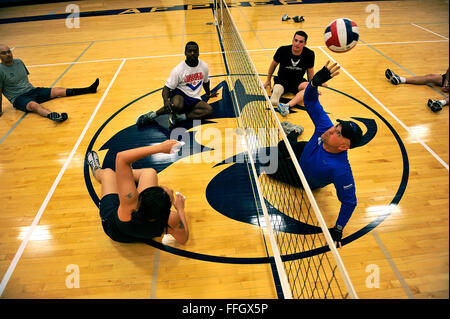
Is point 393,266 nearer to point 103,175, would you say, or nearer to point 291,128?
point 291,128

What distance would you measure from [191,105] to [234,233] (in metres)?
2.95

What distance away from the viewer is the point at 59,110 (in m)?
5.69

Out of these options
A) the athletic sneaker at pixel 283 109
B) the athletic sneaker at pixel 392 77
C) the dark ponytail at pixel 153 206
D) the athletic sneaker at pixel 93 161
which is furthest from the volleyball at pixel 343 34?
the athletic sneaker at pixel 93 161

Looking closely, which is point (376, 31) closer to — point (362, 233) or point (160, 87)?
point (160, 87)

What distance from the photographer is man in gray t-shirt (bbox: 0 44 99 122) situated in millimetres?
5258

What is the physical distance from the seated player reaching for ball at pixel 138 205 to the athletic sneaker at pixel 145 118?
1.68 m

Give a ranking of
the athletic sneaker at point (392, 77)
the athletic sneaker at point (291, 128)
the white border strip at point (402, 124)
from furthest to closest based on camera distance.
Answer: the athletic sneaker at point (392, 77) < the athletic sneaker at point (291, 128) < the white border strip at point (402, 124)

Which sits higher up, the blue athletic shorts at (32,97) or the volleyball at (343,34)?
the volleyball at (343,34)

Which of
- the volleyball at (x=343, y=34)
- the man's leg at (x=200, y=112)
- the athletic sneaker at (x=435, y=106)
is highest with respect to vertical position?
the volleyball at (x=343, y=34)

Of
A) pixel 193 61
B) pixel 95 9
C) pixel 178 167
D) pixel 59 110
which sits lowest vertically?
pixel 178 167

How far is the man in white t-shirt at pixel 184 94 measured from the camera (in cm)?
489

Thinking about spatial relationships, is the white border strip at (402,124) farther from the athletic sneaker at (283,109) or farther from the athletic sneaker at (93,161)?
the athletic sneaker at (93,161)

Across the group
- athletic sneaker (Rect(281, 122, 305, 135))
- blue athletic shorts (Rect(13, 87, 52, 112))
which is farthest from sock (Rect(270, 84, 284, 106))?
blue athletic shorts (Rect(13, 87, 52, 112))

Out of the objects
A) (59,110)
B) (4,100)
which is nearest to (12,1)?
(4,100)
